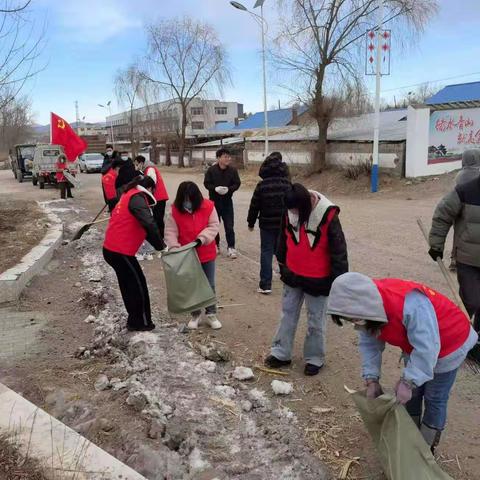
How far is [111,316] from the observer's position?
5.25 metres

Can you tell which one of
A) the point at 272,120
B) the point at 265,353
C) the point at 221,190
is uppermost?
the point at 272,120

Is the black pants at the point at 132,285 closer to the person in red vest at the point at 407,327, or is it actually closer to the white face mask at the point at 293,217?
the white face mask at the point at 293,217

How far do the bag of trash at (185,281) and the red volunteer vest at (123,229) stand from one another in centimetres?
33

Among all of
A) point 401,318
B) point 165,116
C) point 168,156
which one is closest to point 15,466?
point 401,318

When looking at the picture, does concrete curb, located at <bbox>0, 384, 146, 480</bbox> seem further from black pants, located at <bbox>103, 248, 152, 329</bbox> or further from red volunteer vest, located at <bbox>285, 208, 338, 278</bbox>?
red volunteer vest, located at <bbox>285, 208, 338, 278</bbox>

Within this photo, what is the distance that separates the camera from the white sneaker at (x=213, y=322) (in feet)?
16.3

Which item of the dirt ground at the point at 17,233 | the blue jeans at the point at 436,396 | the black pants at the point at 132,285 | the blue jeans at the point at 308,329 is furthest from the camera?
the dirt ground at the point at 17,233

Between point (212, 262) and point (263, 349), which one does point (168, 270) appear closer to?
point (212, 262)

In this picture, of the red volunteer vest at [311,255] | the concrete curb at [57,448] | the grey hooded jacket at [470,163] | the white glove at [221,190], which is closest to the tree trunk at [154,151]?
the white glove at [221,190]

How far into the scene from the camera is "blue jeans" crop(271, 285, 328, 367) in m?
3.90

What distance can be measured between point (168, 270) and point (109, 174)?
5.81 m

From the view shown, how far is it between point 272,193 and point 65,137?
319 inches

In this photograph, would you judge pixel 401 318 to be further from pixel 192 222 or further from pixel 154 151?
pixel 154 151

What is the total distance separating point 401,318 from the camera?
243 centimetres
